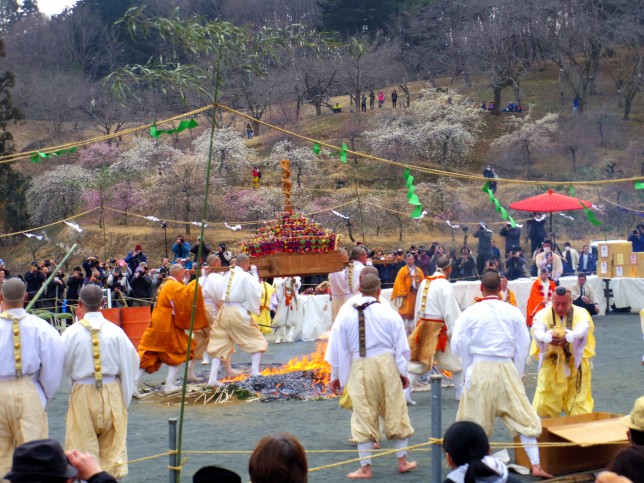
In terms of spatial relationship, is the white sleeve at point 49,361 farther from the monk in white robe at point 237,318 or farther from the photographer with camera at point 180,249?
the photographer with camera at point 180,249

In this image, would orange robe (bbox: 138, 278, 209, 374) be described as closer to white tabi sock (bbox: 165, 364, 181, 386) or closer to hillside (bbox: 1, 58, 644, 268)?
white tabi sock (bbox: 165, 364, 181, 386)

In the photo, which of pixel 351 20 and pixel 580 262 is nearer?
pixel 580 262

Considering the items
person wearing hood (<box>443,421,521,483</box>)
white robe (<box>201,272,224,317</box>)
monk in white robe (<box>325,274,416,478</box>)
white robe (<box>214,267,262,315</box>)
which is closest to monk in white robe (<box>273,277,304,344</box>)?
white robe (<box>201,272,224,317</box>)

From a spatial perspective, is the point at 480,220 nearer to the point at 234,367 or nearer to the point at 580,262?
the point at 580,262

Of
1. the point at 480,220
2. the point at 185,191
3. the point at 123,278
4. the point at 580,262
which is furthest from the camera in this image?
the point at 185,191

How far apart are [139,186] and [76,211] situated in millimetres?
3008

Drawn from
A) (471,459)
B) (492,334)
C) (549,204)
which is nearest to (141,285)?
(549,204)

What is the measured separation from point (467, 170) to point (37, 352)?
3820 centimetres

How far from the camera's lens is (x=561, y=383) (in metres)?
8.97

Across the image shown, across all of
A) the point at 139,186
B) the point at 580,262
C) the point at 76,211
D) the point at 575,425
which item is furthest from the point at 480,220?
the point at 575,425

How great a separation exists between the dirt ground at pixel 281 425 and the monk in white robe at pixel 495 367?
491mm

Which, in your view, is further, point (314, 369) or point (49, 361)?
point (314, 369)

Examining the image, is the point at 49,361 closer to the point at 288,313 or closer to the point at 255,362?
the point at 255,362

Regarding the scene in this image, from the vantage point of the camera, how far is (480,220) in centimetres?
3622
